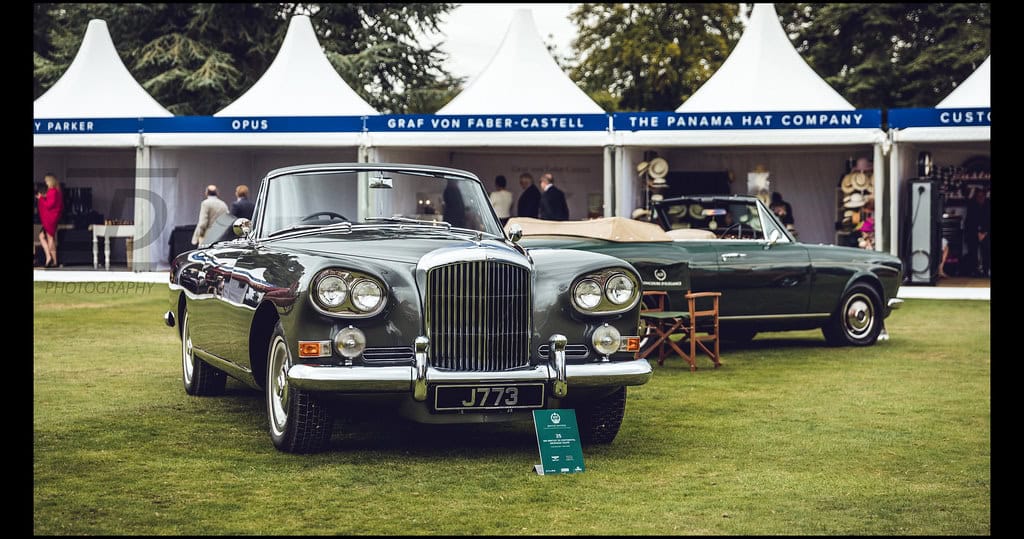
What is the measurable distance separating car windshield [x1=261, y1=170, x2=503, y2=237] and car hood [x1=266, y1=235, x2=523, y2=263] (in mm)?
464

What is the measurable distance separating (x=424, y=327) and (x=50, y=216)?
19.1 m

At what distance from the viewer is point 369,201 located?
26.1ft

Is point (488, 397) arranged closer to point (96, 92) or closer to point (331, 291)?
point (331, 291)

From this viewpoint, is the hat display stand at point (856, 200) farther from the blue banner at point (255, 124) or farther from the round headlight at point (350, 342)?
the round headlight at point (350, 342)

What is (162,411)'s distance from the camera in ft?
28.6

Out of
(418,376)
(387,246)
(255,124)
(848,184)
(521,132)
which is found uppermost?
(255,124)

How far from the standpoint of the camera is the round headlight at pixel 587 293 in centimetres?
702

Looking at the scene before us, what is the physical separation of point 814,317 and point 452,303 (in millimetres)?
7235

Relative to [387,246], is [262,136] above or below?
above

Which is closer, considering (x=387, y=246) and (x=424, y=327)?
(x=424, y=327)

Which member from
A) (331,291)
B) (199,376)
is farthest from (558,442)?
(199,376)

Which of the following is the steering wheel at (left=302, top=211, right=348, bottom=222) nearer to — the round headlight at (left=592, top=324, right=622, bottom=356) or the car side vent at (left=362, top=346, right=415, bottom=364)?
the car side vent at (left=362, top=346, right=415, bottom=364)

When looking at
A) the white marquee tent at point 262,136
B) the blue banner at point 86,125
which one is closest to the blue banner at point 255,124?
the white marquee tent at point 262,136

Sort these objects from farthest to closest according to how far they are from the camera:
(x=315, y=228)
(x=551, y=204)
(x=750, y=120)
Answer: (x=750, y=120), (x=551, y=204), (x=315, y=228)
